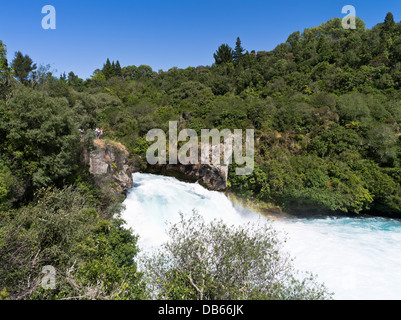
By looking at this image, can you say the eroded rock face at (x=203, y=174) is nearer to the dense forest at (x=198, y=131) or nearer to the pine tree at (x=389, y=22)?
the dense forest at (x=198, y=131)

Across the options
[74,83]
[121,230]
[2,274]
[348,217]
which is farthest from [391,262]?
[74,83]

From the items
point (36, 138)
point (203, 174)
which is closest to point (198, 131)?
point (203, 174)

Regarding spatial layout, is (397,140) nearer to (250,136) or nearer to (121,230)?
(250,136)

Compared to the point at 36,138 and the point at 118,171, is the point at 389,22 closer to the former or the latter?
the point at 118,171

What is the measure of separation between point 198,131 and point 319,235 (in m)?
19.7

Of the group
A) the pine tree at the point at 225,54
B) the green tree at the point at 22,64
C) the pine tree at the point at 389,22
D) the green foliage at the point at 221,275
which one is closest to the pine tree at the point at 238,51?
the pine tree at the point at 225,54

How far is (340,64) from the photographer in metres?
44.3

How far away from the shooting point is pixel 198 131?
31.2 m

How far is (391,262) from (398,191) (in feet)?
35.8

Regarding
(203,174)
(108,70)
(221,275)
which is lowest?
(221,275)

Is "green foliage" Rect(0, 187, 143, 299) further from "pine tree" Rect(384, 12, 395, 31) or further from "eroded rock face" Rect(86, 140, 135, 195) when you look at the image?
"pine tree" Rect(384, 12, 395, 31)

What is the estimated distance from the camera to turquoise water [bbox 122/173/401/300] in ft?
43.4

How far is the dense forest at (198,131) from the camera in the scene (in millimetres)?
9180

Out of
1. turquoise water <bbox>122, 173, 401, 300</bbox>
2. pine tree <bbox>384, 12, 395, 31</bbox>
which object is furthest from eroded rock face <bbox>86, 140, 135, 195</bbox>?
pine tree <bbox>384, 12, 395, 31</bbox>
